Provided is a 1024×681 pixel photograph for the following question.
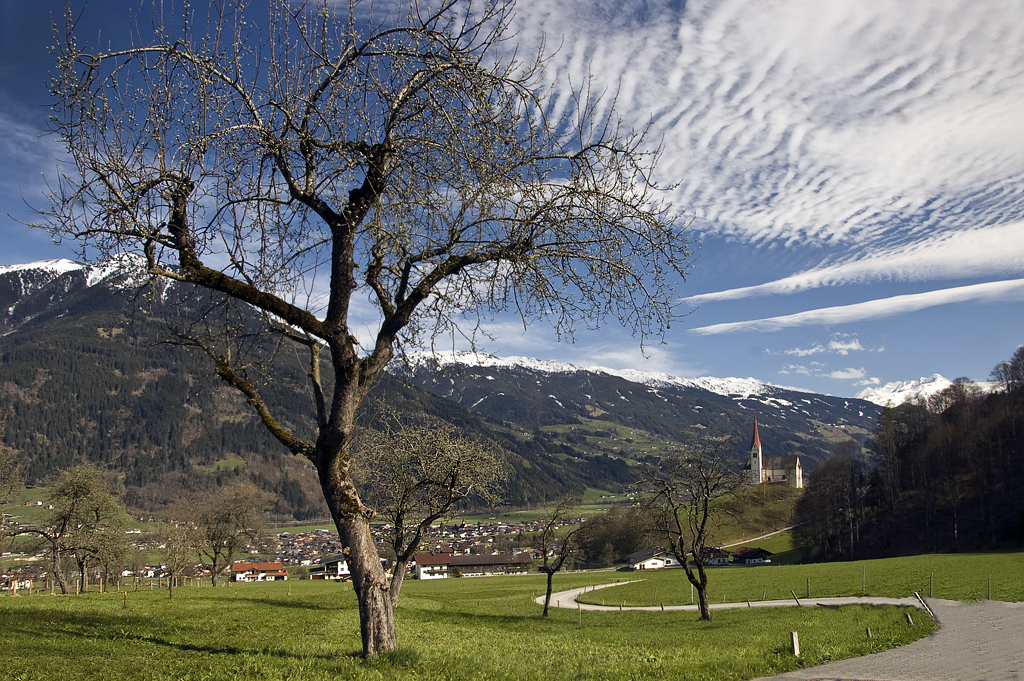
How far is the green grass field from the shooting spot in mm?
35250

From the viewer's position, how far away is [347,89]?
8508 millimetres

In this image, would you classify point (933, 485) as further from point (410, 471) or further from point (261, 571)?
point (261, 571)

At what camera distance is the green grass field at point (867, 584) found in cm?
3525

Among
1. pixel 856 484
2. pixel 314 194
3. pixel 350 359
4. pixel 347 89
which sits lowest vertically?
pixel 856 484

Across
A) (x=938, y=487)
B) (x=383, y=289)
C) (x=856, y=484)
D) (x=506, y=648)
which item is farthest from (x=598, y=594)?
(x=856, y=484)

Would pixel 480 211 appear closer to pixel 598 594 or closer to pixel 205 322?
pixel 205 322

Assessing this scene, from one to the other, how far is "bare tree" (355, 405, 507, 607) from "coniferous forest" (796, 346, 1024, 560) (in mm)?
73632

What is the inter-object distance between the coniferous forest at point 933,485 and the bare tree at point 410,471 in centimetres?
7363

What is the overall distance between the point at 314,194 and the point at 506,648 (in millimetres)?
11582

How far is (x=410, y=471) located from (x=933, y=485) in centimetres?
9138

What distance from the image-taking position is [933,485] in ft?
295

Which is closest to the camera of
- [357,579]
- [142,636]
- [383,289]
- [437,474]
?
[357,579]

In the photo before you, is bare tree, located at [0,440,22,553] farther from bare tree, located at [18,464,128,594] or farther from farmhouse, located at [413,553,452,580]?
farmhouse, located at [413,553,452,580]

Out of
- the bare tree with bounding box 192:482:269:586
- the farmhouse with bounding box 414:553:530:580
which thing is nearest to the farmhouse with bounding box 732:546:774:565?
the farmhouse with bounding box 414:553:530:580
